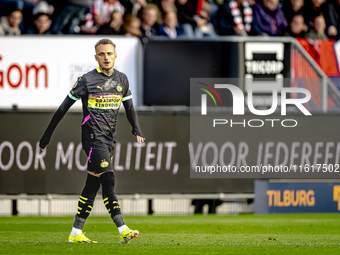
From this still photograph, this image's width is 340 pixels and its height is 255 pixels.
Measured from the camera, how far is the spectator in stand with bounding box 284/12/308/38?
1540 centimetres

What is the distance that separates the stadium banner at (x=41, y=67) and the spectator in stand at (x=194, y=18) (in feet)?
9.02

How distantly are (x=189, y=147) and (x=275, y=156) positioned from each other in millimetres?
1696

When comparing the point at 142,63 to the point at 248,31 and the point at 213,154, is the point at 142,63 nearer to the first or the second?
the point at 213,154

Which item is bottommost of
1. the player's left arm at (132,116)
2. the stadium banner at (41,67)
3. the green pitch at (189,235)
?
the green pitch at (189,235)

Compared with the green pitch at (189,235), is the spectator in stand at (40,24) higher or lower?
higher

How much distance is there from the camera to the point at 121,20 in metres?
14.0

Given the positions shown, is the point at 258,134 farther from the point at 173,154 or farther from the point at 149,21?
the point at 149,21

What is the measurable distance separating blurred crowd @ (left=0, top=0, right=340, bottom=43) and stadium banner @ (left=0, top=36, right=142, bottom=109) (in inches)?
48.0

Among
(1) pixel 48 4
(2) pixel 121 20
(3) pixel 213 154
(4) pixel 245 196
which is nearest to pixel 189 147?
(3) pixel 213 154

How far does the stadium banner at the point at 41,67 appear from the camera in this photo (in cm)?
1217

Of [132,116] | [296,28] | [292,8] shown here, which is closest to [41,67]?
[132,116]

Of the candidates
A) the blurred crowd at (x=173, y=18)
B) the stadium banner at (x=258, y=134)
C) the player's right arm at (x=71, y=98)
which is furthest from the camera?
the blurred crowd at (x=173, y=18)

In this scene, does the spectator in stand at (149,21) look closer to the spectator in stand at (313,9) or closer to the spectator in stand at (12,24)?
the spectator in stand at (12,24)

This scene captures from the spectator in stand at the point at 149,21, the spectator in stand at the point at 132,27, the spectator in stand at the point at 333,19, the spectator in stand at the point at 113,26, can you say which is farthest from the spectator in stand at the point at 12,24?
the spectator in stand at the point at 333,19
